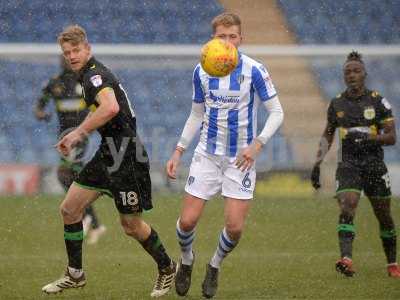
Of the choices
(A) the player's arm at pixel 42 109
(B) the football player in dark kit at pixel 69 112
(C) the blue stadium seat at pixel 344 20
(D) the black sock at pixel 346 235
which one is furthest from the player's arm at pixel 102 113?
(C) the blue stadium seat at pixel 344 20

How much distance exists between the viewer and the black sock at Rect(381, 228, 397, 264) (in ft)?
31.6

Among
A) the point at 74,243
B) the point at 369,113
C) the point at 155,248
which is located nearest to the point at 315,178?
the point at 369,113

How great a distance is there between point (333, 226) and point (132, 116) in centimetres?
648

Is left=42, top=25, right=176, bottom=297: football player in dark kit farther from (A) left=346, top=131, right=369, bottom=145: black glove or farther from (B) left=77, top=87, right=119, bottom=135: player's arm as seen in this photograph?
(A) left=346, top=131, right=369, bottom=145: black glove

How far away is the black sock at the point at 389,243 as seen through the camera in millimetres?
9617

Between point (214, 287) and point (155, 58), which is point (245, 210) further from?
point (155, 58)

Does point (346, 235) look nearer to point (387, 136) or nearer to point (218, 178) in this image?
point (387, 136)

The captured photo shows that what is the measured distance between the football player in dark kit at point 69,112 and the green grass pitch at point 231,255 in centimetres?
32

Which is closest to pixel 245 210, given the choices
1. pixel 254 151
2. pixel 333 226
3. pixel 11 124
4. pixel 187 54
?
pixel 254 151

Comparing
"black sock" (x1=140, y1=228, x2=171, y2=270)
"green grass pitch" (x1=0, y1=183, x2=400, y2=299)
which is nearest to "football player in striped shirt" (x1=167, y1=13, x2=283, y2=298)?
"black sock" (x1=140, y1=228, x2=171, y2=270)

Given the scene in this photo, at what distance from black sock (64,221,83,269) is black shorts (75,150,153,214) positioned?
36 centimetres

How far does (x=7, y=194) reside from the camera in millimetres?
16406

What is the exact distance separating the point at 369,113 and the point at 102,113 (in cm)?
324

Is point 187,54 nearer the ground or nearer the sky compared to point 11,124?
nearer the sky
